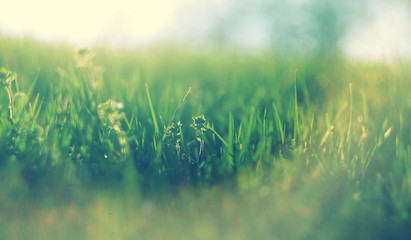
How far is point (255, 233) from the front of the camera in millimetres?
1200

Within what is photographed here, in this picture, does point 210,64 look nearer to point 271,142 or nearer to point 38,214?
point 271,142

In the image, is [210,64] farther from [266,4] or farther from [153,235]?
[266,4]

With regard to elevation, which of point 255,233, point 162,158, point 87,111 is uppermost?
point 87,111

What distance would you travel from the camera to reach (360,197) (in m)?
1.24

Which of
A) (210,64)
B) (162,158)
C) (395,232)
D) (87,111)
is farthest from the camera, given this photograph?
(210,64)

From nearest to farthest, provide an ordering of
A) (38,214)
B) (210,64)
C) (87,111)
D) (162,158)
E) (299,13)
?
(38,214) → (162,158) → (87,111) → (210,64) → (299,13)

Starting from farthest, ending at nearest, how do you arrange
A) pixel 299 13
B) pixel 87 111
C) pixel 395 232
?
pixel 299 13 < pixel 87 111 < pixel 395 232

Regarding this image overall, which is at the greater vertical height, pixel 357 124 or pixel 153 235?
pixel 357 124

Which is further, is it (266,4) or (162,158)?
(266,4)

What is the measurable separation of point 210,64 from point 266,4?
15080 millimetres

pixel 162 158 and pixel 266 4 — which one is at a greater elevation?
pixel 266 4

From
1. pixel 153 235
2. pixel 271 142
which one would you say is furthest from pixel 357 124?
pixel 153 235

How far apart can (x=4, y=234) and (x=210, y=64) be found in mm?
2783

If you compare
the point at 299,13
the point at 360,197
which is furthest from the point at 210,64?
the point at 299,13
